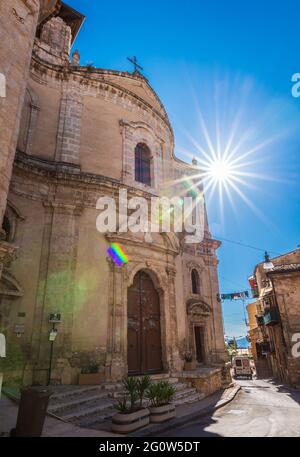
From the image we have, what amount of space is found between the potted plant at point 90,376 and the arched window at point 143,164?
9.25m

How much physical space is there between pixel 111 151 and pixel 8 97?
26.2 feet

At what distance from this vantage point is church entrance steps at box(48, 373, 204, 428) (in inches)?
275

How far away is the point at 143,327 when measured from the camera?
42.2 ft

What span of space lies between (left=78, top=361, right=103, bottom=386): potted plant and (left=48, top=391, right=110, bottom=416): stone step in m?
1.01

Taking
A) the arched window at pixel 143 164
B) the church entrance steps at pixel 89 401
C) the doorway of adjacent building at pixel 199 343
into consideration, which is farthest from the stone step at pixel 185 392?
the arched window at pixel 143 164

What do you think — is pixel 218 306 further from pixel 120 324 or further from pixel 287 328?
pixel 120 324

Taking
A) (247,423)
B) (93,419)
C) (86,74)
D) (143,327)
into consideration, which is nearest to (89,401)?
(93,419)

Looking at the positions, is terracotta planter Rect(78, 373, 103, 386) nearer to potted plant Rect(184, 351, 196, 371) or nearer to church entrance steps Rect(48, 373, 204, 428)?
church entrance steps Rect(48, 373, 204, 428)

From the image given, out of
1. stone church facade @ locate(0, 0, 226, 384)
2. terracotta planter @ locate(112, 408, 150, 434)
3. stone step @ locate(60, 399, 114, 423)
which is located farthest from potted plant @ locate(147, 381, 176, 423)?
stone church facade @ locate(0, 0, 226, 384)

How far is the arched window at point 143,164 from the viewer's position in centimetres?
1598

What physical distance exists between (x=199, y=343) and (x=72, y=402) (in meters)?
10.8

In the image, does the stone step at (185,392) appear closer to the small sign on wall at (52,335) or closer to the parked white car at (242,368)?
the small sign on wall at (52,335)

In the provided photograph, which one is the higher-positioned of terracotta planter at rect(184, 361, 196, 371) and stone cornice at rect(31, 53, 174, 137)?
stone cornice at rect(31, 53, 174, 137)
